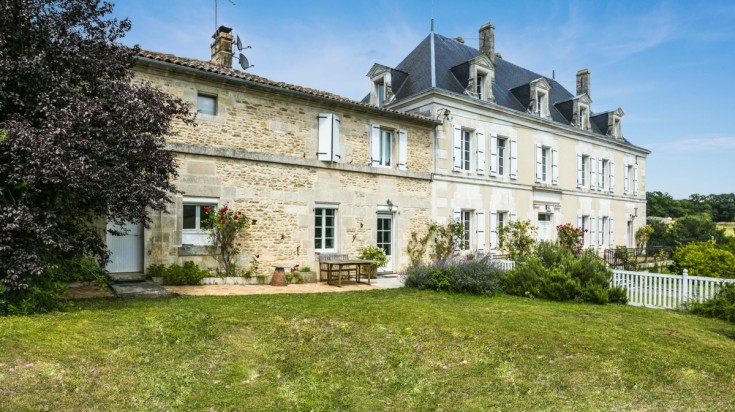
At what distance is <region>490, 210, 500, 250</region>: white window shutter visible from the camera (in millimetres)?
16062

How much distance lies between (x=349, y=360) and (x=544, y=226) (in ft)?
49.6

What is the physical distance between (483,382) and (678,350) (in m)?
2.92

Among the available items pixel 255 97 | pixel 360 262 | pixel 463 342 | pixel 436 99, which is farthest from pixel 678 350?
pixel 436 99

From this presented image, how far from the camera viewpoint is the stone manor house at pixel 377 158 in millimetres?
10086

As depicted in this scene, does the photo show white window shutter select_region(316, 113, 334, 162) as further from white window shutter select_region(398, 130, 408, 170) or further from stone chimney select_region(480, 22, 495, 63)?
stone chimney select_region(480, 22, 495, 63)

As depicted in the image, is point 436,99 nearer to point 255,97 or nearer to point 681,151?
point 255,97

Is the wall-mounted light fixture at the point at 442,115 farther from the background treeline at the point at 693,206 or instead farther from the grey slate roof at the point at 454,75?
the background treeline at the point at 693,206

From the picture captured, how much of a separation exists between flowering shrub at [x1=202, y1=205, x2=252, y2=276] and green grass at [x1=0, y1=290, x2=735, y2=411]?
278cm

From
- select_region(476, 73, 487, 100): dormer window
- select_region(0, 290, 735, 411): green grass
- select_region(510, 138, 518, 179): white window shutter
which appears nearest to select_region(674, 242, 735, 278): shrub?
select_region(0, 290, 735, 411): green grass

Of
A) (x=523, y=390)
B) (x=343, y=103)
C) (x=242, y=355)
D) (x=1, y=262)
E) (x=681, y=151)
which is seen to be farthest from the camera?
(x=681, y=151)

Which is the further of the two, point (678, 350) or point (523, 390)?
point (678, 350)

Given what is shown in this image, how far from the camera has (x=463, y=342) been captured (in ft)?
19.3

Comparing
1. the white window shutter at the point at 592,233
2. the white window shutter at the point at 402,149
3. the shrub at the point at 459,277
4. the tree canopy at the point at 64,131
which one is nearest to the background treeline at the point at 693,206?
the white window shutter at the point at 592,233

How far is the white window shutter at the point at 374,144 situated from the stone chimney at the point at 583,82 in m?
14.3
